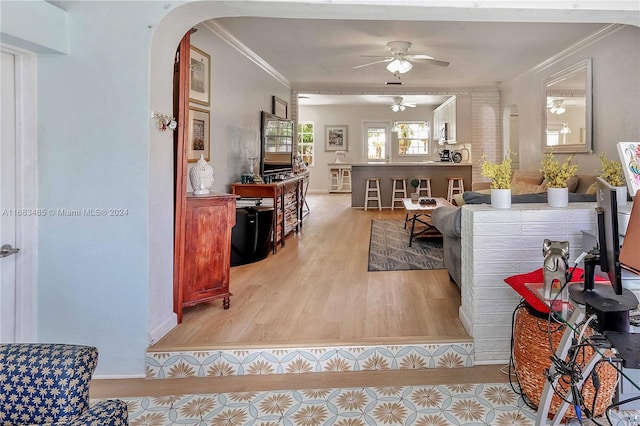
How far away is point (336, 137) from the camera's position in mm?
13414

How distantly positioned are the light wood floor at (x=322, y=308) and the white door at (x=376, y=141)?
869 centimetres

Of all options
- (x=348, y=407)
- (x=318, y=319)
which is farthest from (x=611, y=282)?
(x=318, y=319)

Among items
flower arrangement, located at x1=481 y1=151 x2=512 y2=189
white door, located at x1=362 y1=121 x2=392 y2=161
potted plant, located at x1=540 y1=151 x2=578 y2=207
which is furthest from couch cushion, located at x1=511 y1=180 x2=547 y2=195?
white door, located at x1=362 y1=121 x2=392 y2=161

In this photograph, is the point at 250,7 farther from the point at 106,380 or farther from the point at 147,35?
the point at 106,380

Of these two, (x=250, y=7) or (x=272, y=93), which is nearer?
(x=250, y=7)

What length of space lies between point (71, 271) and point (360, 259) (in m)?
3.02

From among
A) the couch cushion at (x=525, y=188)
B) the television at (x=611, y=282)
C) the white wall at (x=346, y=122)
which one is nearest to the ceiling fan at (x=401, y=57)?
the couch cushion at (x=525, y=188)

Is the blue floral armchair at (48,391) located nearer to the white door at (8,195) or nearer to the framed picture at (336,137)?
the white door at (8,195)

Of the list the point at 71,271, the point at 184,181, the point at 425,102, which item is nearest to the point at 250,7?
the point at 184,181

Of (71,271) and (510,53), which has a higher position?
(510,53)

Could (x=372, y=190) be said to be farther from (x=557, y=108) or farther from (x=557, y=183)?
(x=557, y=183)

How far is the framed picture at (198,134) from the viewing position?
4.06 meters

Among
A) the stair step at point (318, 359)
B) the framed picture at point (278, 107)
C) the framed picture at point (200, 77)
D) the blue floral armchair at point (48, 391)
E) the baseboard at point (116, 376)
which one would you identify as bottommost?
the baseboard at point (116, 376)

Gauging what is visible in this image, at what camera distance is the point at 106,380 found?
98.5 inches
